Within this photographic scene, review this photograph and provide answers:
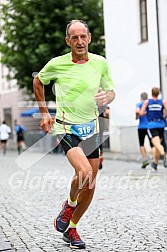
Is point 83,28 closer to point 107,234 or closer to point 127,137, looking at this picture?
point 107,234

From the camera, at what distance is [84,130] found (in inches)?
203

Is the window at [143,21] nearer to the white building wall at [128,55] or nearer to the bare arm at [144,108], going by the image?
the white building wall at [128,55]

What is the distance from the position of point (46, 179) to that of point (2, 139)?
17025 millimetres

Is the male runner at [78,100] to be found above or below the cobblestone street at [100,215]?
above

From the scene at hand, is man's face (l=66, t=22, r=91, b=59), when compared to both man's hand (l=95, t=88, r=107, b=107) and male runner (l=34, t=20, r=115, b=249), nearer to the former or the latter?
male runner (l=34, t=20, r=115, b=249)

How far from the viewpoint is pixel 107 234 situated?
574 cm

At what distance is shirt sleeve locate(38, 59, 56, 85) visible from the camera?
16.9ft

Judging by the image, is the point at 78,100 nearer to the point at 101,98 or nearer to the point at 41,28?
the point at 101,98

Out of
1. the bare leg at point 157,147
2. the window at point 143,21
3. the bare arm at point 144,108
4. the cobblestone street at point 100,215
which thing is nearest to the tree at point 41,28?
the window at point 143,21

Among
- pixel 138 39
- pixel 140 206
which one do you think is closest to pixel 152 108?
pixel 140 206

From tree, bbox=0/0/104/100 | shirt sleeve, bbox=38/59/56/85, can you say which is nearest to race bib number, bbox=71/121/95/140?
shirt sleeve, bbox=38/59/56/85

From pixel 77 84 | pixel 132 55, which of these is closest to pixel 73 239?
pixel 77 84

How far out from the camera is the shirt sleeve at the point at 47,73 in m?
5.15

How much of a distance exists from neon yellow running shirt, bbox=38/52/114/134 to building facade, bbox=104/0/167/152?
14854 millimetres
